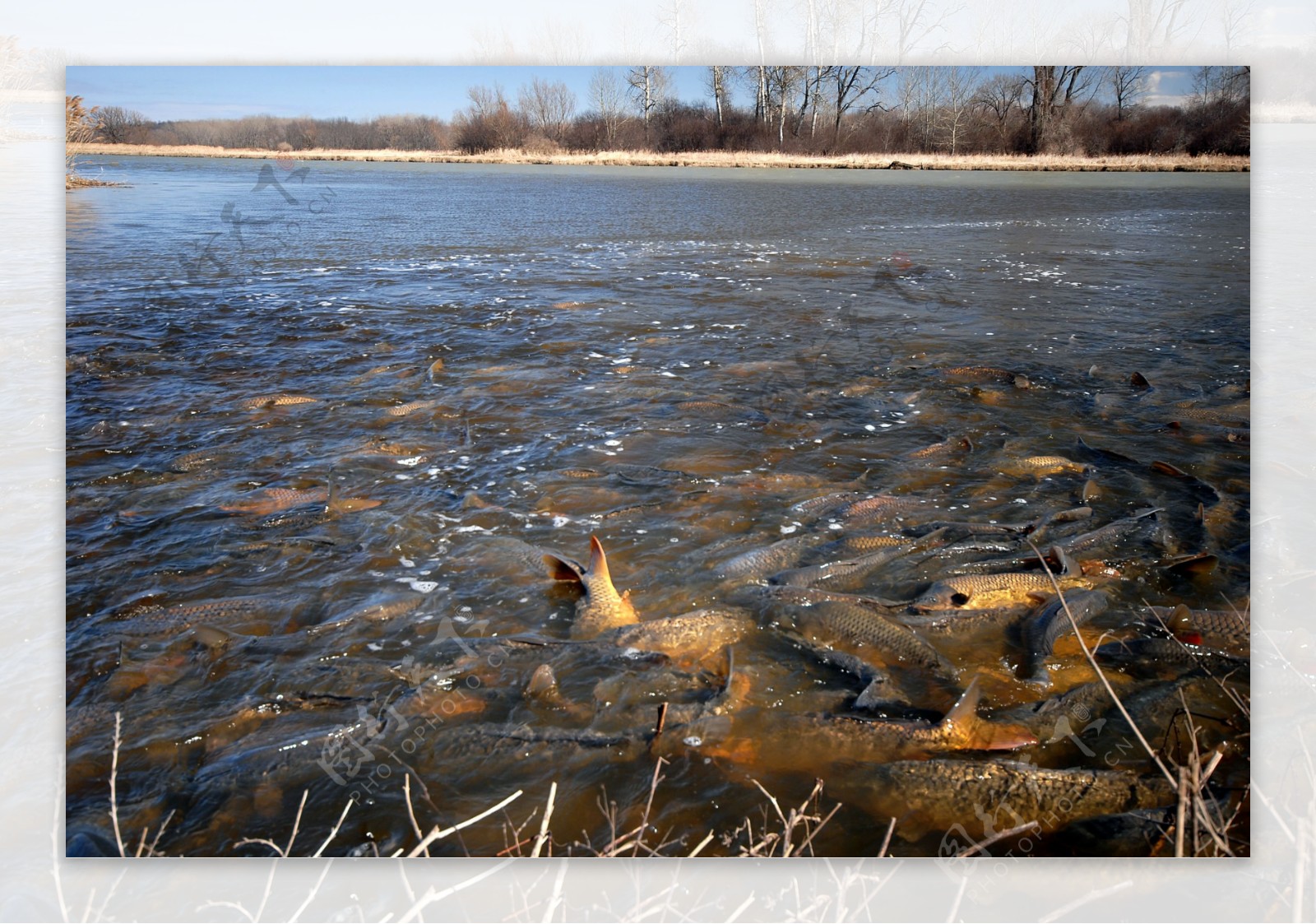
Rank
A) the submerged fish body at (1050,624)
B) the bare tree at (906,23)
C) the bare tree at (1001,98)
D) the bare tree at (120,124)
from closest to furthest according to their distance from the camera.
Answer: the submerged fish body at (1050,624)
the bare tree at (906,23)
the bare tree at (120,124)
the bare tree at (1001,98)

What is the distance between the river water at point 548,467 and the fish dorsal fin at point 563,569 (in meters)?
0.08

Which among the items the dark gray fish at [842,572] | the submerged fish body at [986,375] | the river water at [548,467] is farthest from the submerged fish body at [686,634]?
the submerged fish body at [986,375]

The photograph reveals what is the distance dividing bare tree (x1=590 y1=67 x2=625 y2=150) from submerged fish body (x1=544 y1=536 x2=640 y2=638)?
8.70 feet

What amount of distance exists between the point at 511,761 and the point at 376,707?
554 mm

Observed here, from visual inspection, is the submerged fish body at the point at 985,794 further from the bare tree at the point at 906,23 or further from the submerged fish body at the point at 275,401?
the submerged fish body at the point at 275,401

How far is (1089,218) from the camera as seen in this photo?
32.4 ft

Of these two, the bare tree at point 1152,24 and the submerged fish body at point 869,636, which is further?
the bare tree at point 1152,24

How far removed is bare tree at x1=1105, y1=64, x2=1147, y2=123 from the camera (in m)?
4.18

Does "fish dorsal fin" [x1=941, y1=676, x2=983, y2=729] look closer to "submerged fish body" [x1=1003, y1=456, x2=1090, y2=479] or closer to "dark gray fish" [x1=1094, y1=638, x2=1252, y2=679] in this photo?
"dark gray fish" [x1=1094, y1=638, x2=1252, y2=679]

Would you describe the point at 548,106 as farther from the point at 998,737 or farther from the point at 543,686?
the point at 998,737

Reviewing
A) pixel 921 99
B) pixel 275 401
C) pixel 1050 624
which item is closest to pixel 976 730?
pixel 1050 624

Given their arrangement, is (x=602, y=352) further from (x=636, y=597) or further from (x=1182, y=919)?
(x=1182, y=919)

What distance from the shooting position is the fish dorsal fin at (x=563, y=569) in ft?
11.4

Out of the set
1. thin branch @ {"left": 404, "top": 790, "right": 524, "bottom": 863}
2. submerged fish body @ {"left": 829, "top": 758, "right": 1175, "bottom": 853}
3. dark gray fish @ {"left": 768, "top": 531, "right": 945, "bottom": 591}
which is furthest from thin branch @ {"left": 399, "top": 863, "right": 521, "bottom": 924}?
dark gray fish @ {"left": 768, "top": 531, "right": 945, "bottom": 591}
